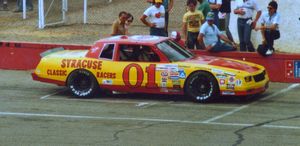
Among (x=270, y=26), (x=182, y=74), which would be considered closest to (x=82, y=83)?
(x=182, y=74)

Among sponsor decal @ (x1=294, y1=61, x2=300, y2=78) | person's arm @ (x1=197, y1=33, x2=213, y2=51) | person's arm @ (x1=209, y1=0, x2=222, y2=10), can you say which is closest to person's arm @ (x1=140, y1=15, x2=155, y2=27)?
person's arm @ (x1=197, y1=33, x2=213, y2=51)

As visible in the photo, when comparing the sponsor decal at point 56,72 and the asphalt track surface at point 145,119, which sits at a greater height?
the sponsor decal at point 56,72

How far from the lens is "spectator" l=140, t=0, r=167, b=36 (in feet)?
55.4

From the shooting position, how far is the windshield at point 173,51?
14000 mm

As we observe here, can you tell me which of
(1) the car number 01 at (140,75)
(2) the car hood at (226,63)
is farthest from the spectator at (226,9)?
(1) the car number 01 at (140,75)

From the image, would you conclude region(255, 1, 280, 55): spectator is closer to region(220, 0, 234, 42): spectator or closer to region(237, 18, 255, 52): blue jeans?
region(237, 18, 255, 52): blue jeans

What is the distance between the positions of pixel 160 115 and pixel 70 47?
569 cm

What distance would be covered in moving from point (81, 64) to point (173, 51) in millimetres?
1854

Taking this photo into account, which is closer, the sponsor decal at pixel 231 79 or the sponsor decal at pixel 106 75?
the sponsor decal at pixel 231 79

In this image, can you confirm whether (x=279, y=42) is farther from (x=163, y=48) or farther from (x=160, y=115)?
(x=160, y=115)

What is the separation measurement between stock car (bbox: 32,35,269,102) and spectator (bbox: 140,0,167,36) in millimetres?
2351

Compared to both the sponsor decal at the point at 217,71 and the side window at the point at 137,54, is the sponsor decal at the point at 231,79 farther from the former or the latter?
the side window at the point at 137,54

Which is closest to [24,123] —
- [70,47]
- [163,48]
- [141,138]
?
[141,138]

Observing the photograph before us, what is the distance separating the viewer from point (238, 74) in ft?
43.4
